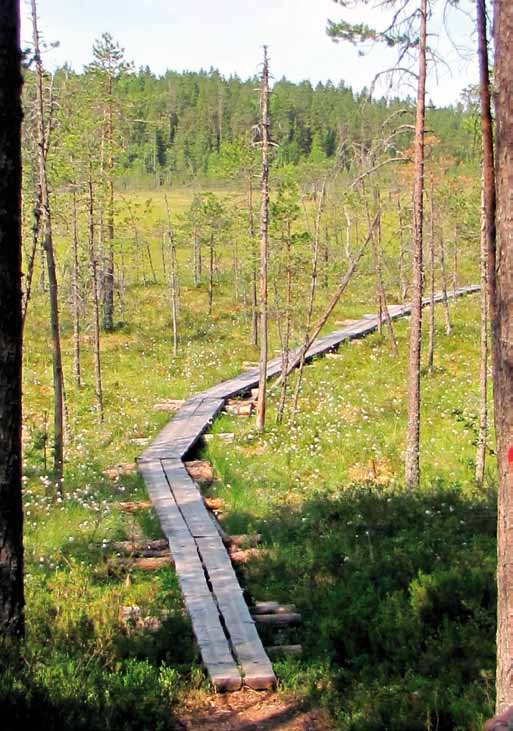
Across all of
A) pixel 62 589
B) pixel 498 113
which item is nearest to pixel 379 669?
pixel 62 589

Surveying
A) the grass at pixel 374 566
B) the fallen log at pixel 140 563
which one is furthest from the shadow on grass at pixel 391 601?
the fallen log at pixel 140 563

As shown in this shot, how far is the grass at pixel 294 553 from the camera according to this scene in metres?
5.91

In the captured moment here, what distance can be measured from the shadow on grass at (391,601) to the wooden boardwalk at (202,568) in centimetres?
38

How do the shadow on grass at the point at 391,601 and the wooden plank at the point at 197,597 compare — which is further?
the wooden plank at the point at 197,597

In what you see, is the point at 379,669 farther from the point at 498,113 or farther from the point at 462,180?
the point at 462,180

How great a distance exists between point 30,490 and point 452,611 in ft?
25.8

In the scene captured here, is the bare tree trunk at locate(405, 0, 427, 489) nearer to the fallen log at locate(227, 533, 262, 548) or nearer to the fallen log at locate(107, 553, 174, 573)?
the fallen log at locate(227, 533, 262, 548)

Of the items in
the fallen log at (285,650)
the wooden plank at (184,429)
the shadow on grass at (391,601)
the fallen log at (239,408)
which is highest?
the shadow on grass at (391,601)

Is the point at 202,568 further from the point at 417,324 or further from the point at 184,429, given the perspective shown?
the point at 184,429

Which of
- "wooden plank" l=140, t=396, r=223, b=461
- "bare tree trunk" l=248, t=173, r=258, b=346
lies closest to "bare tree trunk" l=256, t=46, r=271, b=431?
"wooden plank" l=140, t=396, r=223, b=461

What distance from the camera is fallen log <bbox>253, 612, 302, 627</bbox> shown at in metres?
8.19

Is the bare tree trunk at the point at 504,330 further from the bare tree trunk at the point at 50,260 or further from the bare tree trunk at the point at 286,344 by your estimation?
the bare tree trunk at the point at 286,344

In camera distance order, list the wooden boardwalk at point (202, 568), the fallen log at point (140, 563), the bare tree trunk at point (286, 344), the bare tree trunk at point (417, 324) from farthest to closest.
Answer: the bare tree trunk at point (286, 344) → the bare tree trunk at point (417, 324) → the fallen log at point (140, 563) → the wooden boardwalk at point (202, 568)

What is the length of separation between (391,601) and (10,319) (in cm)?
491
